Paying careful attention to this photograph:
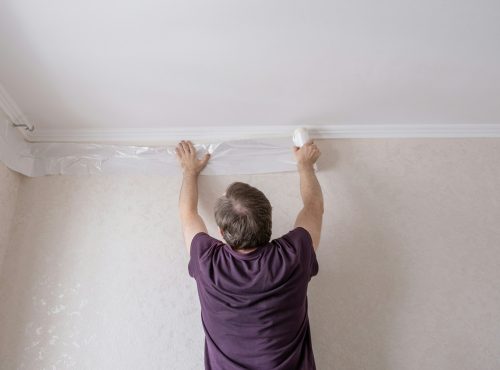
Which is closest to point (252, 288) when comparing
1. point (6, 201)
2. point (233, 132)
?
point (233, 132)

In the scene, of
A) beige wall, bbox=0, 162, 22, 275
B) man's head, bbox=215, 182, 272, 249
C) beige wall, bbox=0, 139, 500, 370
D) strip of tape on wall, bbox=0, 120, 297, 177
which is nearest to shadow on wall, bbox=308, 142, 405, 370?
beige wall, bbox=0, 139, 500, 370

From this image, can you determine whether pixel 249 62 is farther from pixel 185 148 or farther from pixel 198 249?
pixel 198 249

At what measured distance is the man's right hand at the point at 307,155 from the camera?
1.41 meters

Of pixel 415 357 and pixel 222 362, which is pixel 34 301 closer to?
pixel 222 362

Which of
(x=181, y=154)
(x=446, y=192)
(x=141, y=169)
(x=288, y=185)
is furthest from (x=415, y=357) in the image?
(x=141, y=169)

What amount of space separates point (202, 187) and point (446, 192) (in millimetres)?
1021

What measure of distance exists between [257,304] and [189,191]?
55cm

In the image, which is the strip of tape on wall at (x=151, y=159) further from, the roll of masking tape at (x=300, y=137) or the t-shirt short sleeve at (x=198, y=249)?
the t-shirt short sleeve at (x=198, y=249)

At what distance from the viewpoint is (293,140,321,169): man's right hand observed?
1.41 meters

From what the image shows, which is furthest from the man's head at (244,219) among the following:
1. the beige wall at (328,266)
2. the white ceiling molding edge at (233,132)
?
the white ceiling molding edge at (233,132)

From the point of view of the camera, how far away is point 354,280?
54.5 inches

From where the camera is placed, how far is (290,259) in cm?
100

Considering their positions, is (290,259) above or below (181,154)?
below

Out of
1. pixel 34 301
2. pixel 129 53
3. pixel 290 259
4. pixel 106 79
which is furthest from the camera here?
pixel 34 301
